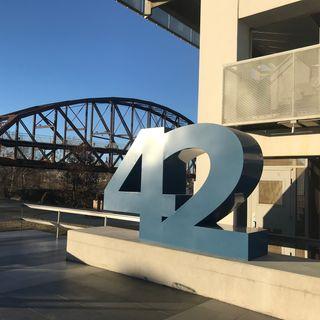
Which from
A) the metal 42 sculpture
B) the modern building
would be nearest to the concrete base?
the metal 42 sculpture

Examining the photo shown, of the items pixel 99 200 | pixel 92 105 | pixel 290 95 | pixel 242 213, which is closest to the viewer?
pixel 290 95

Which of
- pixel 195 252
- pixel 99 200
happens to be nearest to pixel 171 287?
pixel 195 252

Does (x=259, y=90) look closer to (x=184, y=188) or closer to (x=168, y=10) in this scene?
(x=184, y=188)

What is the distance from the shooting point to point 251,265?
259 inches

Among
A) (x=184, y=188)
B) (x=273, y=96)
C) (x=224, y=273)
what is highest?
(x=273, y=96)

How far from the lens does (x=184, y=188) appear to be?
29.3 feet

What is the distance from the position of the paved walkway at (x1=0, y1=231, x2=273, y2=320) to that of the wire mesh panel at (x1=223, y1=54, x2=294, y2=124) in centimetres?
401

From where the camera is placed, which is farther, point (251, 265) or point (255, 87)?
point (255, 87)

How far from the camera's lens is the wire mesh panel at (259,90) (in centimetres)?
878

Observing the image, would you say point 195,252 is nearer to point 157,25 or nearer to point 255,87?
point 255,87

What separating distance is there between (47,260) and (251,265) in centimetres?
515

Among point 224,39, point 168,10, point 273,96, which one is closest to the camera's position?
point 273,96

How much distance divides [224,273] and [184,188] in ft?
7.91

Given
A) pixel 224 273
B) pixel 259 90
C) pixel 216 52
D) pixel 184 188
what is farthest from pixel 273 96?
pixel 224 273
